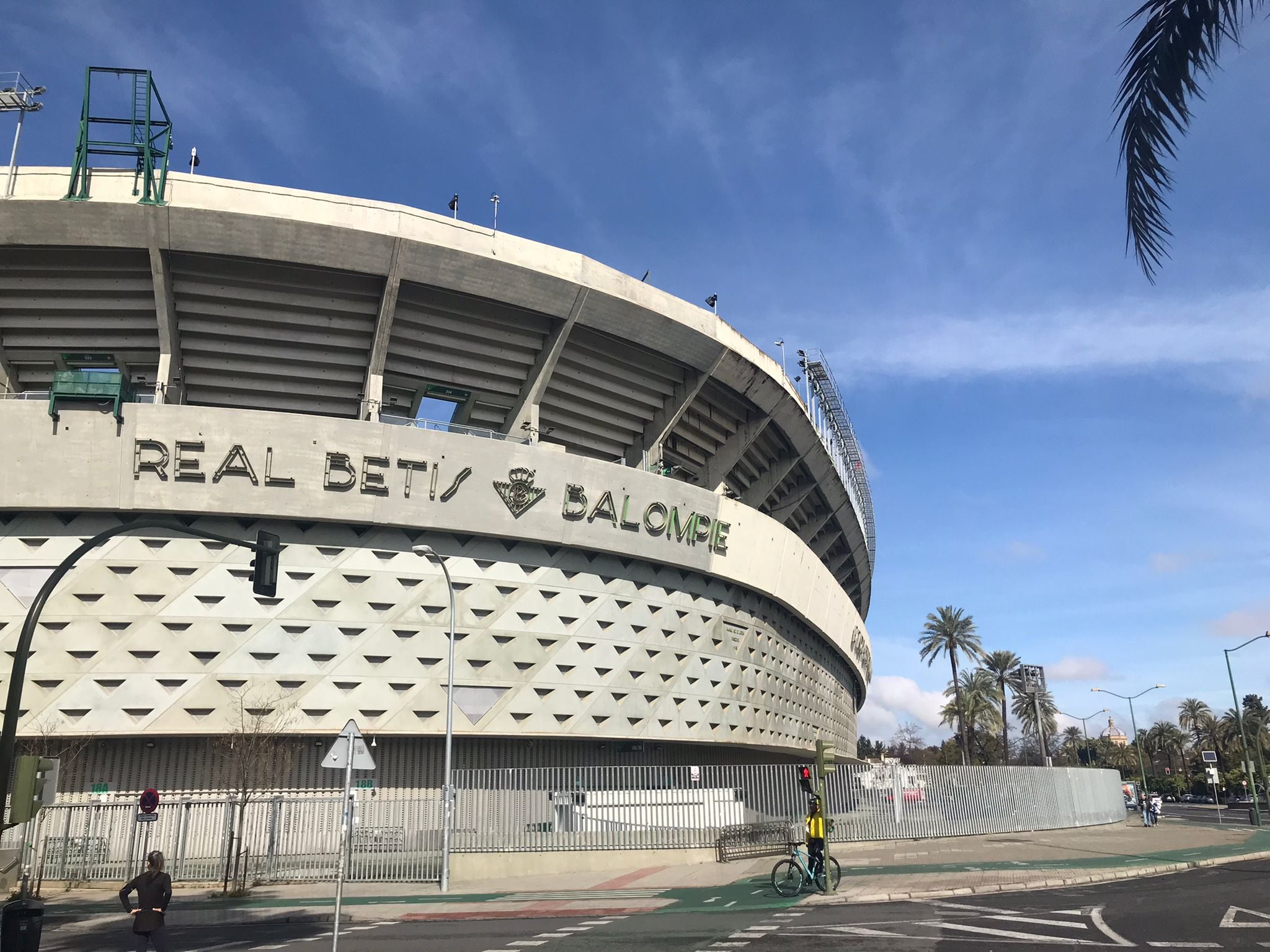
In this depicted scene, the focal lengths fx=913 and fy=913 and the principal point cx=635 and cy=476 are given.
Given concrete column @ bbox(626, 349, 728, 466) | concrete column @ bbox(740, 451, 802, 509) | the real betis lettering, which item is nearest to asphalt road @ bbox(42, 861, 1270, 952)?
the real betis lettering

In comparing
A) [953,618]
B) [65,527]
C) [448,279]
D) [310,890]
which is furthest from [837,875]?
[953,618]

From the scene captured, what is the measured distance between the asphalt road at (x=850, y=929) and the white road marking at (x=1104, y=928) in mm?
17

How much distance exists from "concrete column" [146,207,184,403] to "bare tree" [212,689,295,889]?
9.62 metres

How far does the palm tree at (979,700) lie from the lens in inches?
3002

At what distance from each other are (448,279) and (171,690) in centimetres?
1477

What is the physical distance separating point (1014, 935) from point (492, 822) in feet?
46.5

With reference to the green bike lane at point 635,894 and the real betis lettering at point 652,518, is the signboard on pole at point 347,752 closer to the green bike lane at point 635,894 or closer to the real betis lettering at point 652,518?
the green bike lane at point 635,894

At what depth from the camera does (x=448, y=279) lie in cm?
2891

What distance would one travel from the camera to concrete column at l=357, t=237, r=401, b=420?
92.5 feet

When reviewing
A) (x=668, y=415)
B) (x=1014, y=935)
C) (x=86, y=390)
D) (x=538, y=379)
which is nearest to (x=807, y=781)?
(x=1014, y=935)

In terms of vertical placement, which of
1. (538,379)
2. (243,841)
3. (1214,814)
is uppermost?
(538,379)

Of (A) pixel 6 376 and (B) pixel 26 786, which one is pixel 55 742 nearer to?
(A) pixel 6 376

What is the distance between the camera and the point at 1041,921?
13.6 meters

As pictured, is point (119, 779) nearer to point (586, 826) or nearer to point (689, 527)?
point (586, 826)
